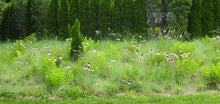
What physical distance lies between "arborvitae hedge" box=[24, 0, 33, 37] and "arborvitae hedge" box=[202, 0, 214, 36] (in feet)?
28.8

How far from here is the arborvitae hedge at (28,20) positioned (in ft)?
38.5

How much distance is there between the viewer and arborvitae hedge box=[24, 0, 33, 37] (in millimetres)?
11742

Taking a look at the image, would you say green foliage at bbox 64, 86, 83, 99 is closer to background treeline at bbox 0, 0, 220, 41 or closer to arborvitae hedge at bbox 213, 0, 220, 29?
background treeline at bbox 0, 0, 220, 41

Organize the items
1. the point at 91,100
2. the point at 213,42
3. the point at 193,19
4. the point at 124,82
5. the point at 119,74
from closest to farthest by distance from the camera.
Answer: the point at 91,100, the point at 124,82, the point at 119,74, the point at 213,42, the point at 193,19

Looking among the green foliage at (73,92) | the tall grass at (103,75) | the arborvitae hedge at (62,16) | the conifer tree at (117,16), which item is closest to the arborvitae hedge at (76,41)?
the tall grass at (103,75)

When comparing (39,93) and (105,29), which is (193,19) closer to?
(105,29)

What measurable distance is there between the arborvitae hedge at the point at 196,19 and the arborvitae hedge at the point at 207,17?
0.26 metres

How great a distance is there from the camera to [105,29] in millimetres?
9945

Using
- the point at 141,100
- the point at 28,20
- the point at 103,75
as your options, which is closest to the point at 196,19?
the point at 103,75

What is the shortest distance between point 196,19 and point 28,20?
8576mm

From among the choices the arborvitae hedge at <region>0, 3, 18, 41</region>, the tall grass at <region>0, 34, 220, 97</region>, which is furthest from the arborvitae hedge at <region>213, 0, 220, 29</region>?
the arborvitae hedge at <region>0, 3, 18, 41</region>

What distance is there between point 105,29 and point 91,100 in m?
5.95

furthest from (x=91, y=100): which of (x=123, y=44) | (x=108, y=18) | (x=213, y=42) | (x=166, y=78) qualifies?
(x=108, y=18)

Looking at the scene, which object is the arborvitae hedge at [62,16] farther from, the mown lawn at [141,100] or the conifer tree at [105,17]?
the mown lawn at [141,100]
